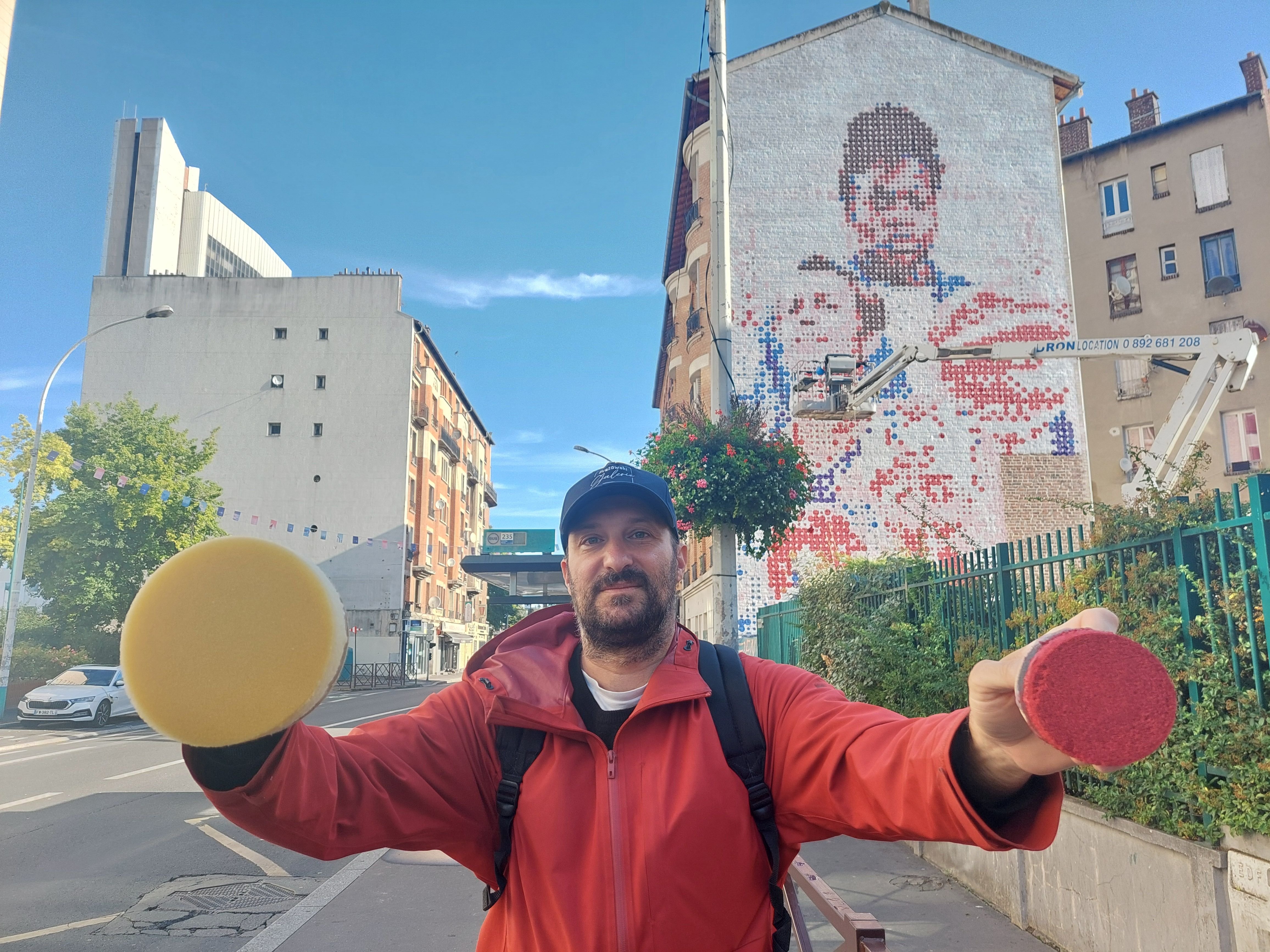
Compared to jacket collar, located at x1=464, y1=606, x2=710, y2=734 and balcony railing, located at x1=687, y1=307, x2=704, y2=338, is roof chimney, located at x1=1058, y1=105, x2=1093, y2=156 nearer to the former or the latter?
balcony railing, located at x1=687, y1=307, x2=704, y2=338

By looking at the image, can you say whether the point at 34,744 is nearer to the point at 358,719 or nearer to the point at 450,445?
the point at 358,719

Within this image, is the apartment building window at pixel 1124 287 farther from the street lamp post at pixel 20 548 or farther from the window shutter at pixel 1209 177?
the street lamp post at pixel 20 548

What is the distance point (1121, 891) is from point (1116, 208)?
30.3 meters

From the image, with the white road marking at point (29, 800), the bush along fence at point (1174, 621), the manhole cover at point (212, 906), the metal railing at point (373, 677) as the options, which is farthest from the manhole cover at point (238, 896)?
the metal railing at point (373, 677)

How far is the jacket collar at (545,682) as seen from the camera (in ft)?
6.15

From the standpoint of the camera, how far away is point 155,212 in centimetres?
5122

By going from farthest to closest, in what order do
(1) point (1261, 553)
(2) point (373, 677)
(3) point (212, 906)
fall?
1. (2) point (373, 677)
2. (3) point (212, 906)
3. (1) point (1261, 553)

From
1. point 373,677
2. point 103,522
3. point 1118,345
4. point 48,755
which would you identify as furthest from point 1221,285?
point 103,522

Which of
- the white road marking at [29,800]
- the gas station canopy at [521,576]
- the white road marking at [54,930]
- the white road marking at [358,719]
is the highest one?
the gas station canopy at [521,576]

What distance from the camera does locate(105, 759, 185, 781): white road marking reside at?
1157cm

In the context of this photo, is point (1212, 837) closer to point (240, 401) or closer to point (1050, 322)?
point (1050, 322)

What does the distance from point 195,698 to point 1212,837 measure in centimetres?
429

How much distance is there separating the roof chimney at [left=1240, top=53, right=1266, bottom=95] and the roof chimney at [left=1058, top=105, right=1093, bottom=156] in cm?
445

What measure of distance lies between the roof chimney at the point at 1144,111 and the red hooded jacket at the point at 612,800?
3441 cm
